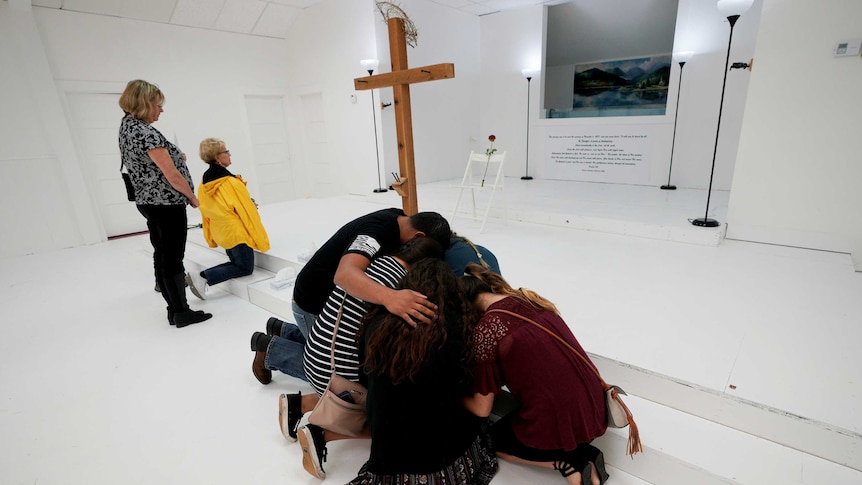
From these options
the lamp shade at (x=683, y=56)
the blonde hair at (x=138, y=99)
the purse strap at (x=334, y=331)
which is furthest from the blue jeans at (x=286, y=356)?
the lamp shade at (x=683, y=56)

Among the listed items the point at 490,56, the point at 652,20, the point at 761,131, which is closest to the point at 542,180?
the point at 490,56

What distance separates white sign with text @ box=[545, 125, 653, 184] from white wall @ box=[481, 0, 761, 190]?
0.09m

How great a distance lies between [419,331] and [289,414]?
83 centimetres

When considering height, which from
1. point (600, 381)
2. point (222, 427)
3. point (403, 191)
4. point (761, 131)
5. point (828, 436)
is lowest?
point (222, 427)

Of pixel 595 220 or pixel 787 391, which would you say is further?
pixel 595 220

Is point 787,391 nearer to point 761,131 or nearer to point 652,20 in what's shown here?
point 761,131

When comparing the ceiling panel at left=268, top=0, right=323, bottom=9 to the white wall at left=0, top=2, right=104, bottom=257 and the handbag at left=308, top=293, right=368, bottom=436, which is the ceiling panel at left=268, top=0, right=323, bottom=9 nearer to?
the white wall at left=0, top=2, right=104, bottom=257

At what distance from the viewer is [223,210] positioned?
305cm

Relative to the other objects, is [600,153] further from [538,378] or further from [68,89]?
[68,89]

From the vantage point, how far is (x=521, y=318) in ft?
4.04

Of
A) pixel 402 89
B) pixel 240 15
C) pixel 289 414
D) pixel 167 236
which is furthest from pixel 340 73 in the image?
pixel 289 414

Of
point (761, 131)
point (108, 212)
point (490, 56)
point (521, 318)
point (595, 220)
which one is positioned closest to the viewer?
point (521, 318)

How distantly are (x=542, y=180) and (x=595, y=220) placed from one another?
255cm

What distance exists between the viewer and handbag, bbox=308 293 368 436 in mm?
1433
